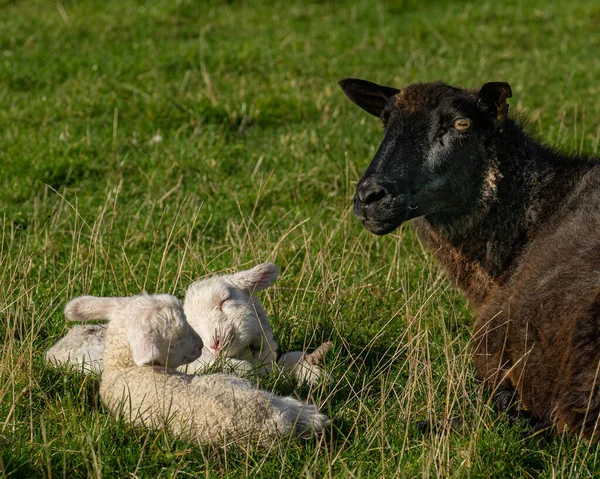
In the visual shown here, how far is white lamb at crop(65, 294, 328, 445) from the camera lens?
4.16 meters

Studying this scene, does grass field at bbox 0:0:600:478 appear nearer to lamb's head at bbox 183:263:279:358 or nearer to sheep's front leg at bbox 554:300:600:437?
sheep's front leg at bbox 554:300:600:437

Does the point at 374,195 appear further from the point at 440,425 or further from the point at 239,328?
the point at 440,425

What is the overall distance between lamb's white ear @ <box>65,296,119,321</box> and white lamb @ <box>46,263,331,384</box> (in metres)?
0.32

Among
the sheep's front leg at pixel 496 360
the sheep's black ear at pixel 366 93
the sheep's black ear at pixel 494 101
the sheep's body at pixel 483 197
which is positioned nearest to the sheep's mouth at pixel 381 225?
the sheep's body at pixel 483 197

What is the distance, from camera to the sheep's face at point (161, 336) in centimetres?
431

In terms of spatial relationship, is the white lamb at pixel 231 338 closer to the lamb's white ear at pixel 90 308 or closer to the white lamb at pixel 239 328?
the white lamb at pixel 239 328

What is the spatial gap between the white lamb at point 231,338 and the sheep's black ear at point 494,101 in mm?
1691

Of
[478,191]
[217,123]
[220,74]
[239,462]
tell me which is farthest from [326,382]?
[220,74]

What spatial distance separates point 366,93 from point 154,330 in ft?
9.00

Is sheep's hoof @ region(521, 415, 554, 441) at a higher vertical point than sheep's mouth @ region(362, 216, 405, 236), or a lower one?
lower

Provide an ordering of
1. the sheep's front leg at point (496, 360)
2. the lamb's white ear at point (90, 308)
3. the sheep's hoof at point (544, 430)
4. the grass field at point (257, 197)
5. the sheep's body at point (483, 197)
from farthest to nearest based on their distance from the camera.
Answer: the sheep's body at point (483, 197) → the sheep's front leg at point (496, 360) → the lamb's white ear at point (90, 308) → the sheep's hoof at point (544, 430) → the grass field at point (257, 197)

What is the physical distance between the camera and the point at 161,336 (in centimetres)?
438

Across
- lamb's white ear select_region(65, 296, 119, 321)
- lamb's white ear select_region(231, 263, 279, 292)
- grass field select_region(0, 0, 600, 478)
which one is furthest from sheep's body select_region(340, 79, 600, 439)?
lamb's white ear select_region(65, 296, 119, 321)

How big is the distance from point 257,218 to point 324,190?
78cm
